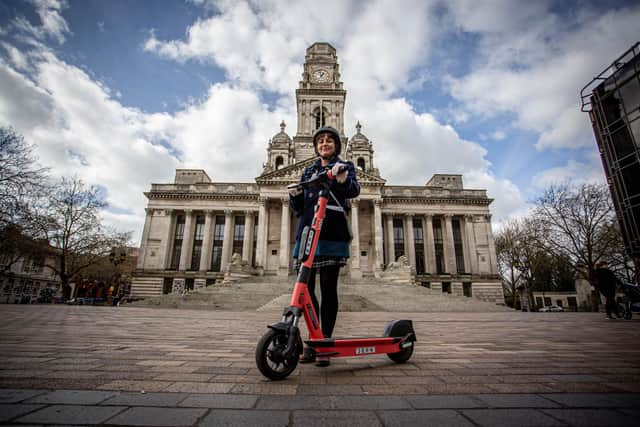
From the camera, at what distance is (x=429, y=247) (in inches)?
1379

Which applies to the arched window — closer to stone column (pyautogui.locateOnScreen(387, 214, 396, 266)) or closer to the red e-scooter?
stone column (pyautogui.locateOnScreen(387, 214, 396, 266))

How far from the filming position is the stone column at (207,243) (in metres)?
34.3

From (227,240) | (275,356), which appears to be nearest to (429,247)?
(227,240)

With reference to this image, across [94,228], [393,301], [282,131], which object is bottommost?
[393,301]

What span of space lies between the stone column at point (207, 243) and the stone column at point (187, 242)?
1.57 metres

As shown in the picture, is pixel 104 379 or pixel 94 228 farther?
pixel 94 228

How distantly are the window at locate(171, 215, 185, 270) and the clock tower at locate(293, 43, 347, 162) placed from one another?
16479mm

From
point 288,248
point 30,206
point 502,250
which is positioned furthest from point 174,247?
point 502,250

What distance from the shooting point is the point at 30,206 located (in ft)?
57.9

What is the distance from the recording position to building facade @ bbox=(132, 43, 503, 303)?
3275 centimetres

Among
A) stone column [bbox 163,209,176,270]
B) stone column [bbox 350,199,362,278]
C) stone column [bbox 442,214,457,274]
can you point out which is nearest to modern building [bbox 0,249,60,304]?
stone column [bbox 163,209,176,270]

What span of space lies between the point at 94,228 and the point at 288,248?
18063 mm

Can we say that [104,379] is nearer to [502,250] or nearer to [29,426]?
[29,426]

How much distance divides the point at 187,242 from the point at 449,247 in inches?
1222
